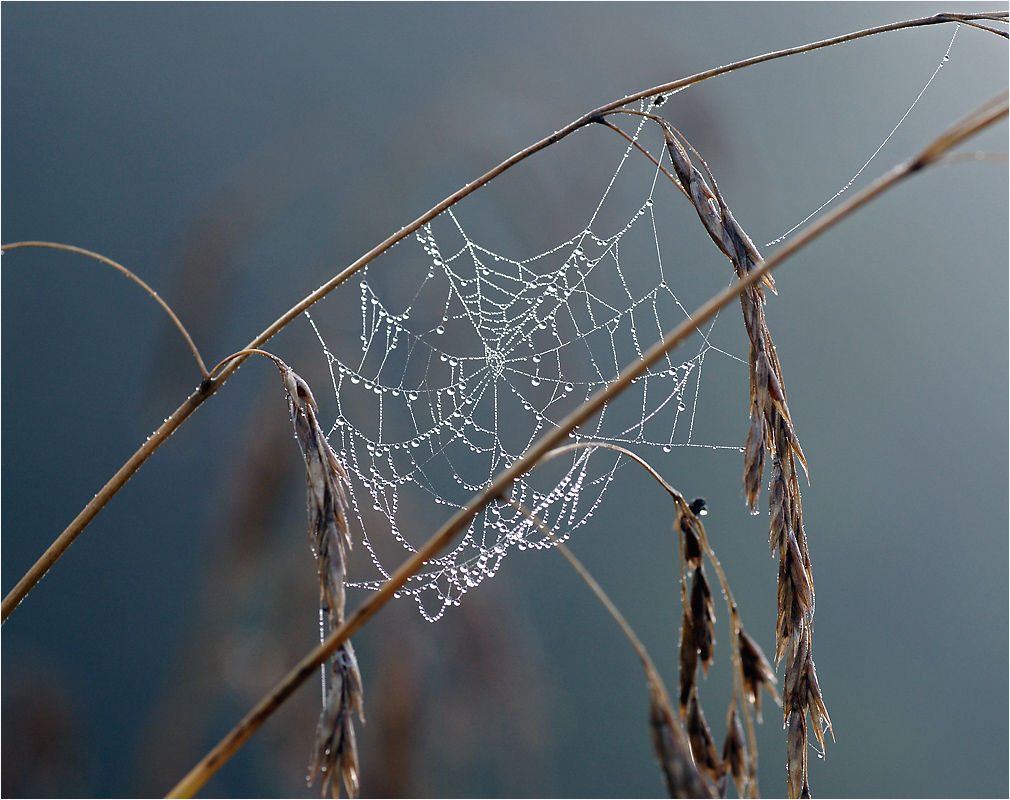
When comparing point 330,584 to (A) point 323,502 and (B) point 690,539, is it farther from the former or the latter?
(B) point 690,539

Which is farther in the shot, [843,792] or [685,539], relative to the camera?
[843,792]

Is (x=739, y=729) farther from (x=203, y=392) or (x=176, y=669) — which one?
(x=176, y=669)

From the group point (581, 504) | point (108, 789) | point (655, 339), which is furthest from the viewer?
point (581, 504)

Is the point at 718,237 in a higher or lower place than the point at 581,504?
higher

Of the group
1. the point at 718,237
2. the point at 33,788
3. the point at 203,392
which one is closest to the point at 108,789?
the point at 33,788

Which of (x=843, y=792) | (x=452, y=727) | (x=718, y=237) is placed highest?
(x=718, y=237)

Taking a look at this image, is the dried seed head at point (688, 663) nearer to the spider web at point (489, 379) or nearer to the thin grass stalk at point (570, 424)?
the thin grass stalk at point (570, 424)

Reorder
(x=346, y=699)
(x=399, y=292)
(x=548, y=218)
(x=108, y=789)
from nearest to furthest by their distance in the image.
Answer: (x=346, y=699)
(x=548, y=218)
(x=399, y=292)
(x=108, y=789)
